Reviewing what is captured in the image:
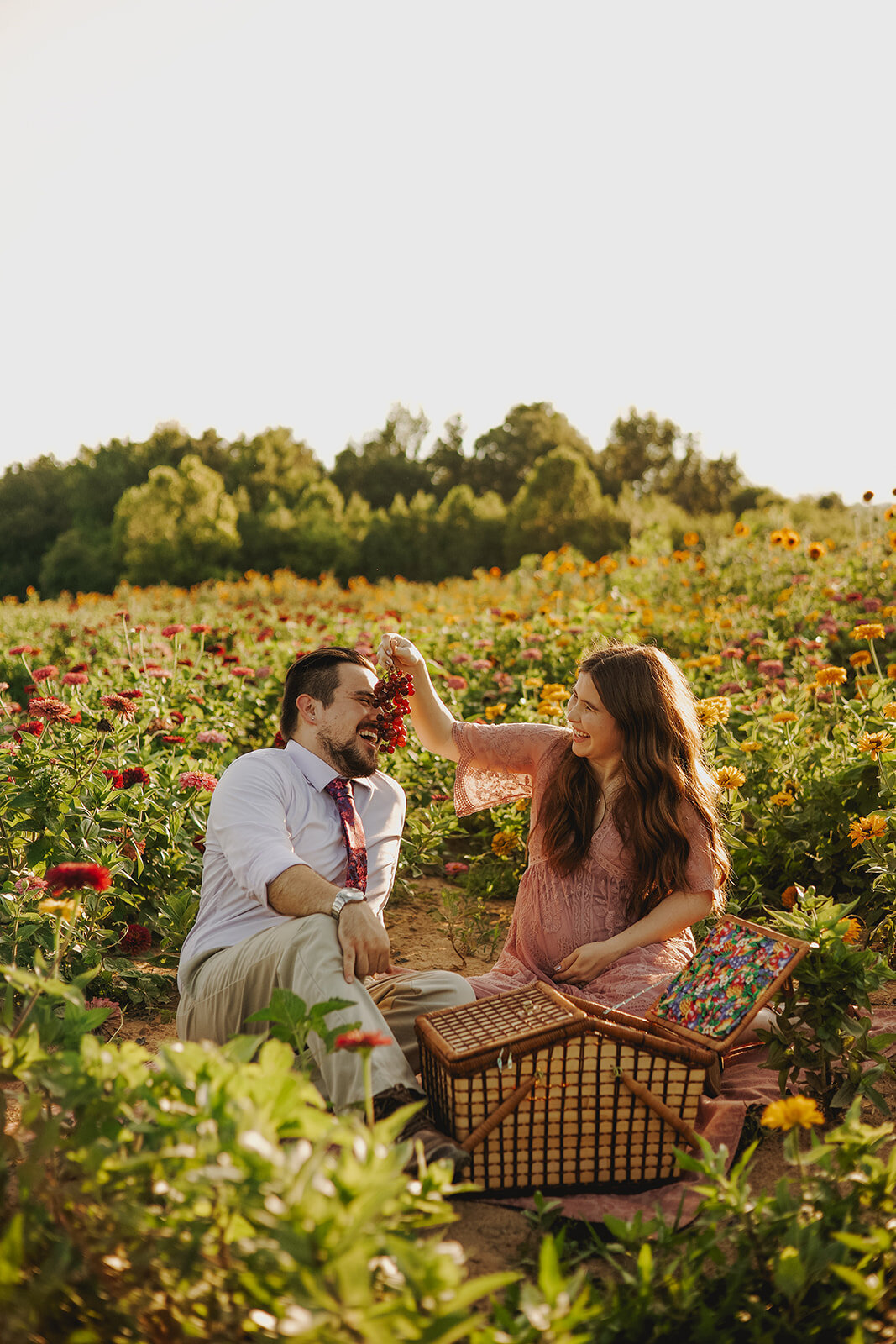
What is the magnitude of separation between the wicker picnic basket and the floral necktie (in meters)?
0.47

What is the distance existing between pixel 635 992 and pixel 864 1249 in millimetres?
1069

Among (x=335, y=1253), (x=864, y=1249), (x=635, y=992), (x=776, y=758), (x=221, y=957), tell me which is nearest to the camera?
(x=335, y=1253)

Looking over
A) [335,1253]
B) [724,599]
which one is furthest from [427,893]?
[724,599]

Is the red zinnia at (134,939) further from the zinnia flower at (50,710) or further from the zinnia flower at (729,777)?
the zinnia flower at (729,777)

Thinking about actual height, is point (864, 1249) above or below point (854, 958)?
below

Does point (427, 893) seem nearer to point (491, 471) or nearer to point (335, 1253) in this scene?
point (335, 1253)

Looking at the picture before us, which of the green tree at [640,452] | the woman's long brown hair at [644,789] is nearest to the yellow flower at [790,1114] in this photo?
the woman's long brown hair at [644,789]

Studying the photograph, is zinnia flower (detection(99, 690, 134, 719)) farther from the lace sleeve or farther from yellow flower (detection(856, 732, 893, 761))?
yellow flower (detection(856, 732, 893, 761))

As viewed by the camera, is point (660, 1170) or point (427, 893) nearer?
point (660, 1170)

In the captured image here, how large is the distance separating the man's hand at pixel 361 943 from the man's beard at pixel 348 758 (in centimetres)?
56

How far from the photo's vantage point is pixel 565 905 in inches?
106

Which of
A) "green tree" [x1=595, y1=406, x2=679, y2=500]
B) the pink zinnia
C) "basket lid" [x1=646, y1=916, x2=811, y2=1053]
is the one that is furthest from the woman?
"green tree" [x1=595, y1=406, x2=679, y2=500]

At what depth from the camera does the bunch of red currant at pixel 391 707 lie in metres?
2.67

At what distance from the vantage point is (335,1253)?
106 centimetres
